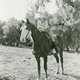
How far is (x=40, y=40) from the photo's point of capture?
1.27 m

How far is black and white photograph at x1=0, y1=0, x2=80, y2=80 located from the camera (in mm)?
1279

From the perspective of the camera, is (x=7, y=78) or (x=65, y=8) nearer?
(x=7, y=78)

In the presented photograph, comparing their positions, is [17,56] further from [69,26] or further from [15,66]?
[69,26]

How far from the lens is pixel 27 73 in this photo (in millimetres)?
1307

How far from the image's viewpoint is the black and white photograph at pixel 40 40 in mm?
1279

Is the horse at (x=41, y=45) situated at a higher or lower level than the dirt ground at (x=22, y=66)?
higher

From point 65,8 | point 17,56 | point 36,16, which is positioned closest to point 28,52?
point 17,56

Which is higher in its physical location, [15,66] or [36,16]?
[36,16]

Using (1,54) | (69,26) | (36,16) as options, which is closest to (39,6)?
(36,16)

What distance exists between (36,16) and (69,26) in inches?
7.4

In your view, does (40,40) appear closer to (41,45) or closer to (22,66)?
(41,45)

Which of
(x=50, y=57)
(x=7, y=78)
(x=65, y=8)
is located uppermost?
(x=65, y=8)

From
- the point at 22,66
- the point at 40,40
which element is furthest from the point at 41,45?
the point at 22,66

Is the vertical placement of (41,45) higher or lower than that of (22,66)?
higher
